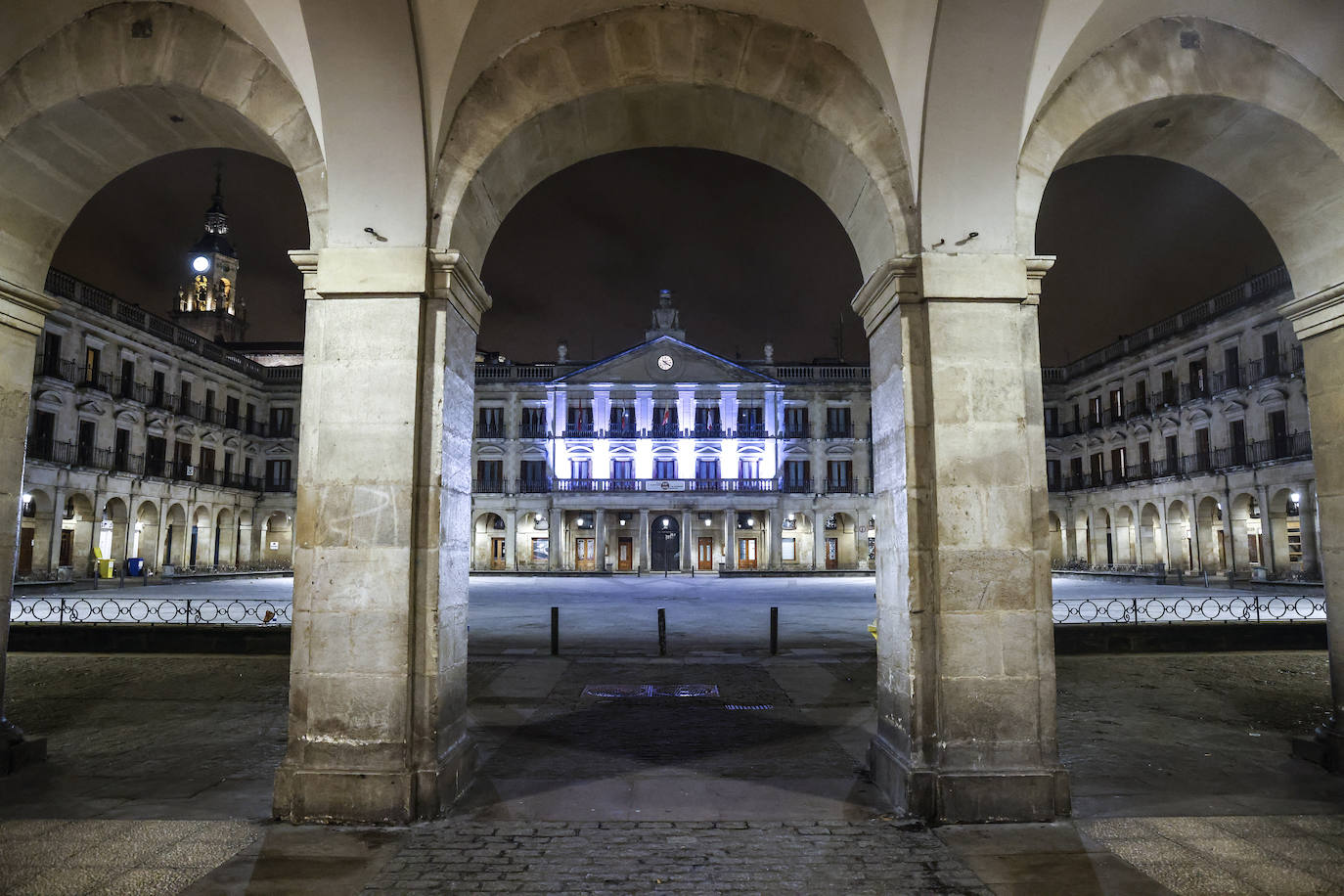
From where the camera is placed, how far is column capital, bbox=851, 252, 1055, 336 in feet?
18.1

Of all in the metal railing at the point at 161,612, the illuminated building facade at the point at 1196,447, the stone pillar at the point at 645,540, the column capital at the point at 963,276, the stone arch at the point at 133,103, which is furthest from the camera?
the stone pillar at the point at 645,540

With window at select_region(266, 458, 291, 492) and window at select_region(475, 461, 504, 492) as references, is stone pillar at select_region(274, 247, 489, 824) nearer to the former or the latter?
window at select_region(475, 461, 504, 492)

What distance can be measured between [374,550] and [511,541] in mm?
46732

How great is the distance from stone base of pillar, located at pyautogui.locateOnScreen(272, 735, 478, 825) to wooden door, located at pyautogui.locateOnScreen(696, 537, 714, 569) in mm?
46081

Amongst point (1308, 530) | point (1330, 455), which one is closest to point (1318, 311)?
point (1330, 455)

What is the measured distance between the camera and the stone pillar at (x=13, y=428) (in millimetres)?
6336

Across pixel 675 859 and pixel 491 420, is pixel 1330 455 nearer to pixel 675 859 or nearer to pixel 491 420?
pixel 675 859

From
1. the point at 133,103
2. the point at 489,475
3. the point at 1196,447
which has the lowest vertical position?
the point at 133,103

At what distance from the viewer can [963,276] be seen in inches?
218

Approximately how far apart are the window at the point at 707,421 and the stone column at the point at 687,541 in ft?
17.2

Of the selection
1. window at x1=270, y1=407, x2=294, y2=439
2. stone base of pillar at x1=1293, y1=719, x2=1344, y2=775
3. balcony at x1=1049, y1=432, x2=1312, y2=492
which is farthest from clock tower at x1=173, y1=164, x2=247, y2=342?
stone base of pillar at x1=1293, y1=719, x2=1344, y2=775

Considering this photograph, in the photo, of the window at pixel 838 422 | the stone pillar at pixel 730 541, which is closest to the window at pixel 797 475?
the window at pixel 838 422

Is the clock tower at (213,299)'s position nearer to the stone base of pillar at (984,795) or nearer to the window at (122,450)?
the window at (122,450)

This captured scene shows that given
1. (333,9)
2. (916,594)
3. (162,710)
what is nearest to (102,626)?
(162,710)
